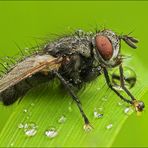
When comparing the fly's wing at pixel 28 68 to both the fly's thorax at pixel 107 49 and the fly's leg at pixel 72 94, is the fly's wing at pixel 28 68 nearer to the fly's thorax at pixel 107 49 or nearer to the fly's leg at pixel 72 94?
the fly's leg at pixel 72 94

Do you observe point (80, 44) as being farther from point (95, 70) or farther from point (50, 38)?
point (50, 38)

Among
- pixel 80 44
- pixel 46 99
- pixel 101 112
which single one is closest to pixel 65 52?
pixel 80 44

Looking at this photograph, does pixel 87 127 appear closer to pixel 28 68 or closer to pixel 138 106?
pixel 138 106

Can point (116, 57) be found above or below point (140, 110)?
above

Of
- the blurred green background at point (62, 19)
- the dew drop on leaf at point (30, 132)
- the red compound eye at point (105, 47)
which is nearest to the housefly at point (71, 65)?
the red compound eye at point (105, 47)

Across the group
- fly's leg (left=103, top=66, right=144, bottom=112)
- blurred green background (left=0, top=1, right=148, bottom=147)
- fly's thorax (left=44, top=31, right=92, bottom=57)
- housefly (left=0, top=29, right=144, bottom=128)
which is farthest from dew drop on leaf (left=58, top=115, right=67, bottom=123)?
blurred green background (left=0, top=1, right=148, bottom=147)

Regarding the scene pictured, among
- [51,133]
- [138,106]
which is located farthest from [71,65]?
[51,133]
